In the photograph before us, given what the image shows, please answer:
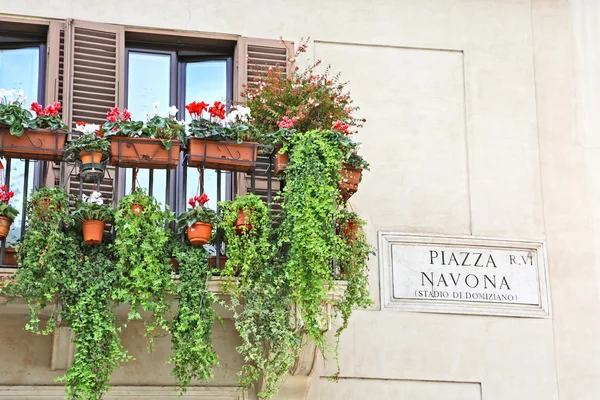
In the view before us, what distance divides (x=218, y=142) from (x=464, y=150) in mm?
2343

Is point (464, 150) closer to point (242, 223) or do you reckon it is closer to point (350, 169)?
point (350, 169)

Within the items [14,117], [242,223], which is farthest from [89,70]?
[242,223]

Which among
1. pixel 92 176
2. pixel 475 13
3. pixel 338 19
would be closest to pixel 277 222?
pixel 92 176

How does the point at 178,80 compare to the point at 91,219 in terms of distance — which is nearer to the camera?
the point at 91,219

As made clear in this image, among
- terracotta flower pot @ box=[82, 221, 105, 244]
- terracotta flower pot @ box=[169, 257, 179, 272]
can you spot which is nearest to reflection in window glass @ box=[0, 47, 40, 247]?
terracotta flower pot @ box=[82, 221, 105, 244]

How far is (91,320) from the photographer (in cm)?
802

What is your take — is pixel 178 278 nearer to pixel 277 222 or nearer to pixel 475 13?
pixel 277 222

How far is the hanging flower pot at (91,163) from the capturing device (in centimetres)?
840

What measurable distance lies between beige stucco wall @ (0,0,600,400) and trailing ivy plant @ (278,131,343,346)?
3.66 feet

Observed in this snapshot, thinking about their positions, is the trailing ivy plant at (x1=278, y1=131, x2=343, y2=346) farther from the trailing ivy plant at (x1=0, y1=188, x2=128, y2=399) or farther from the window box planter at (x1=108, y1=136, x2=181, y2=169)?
the trailing ivy plant at (x1=0, y1=188, x2=128, y2=399)

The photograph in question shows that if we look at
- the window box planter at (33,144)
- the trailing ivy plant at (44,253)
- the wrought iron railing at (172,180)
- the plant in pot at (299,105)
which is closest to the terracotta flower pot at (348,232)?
the wrought iron railing at (172,180)

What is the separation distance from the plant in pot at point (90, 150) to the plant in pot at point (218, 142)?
1.87 feet

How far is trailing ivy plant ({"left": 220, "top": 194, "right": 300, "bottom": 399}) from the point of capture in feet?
27.0

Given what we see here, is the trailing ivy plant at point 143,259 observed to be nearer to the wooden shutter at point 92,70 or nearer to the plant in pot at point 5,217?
the plant in pot at point 5,217
